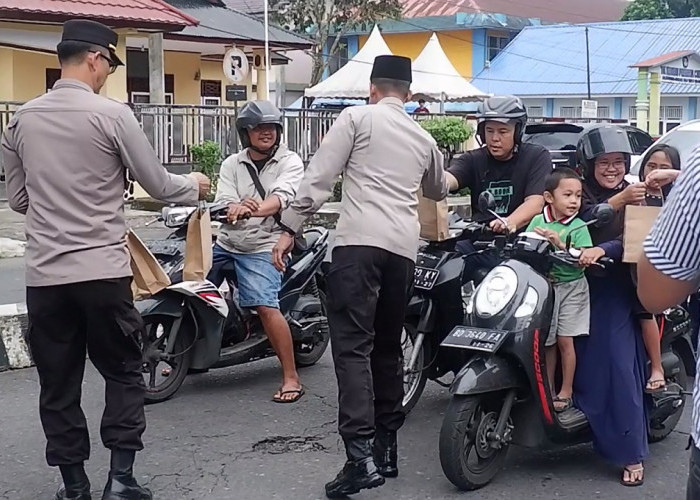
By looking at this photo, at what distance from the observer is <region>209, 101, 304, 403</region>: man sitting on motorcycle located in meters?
5.73

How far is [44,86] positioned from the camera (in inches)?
803

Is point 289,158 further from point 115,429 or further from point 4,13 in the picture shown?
point 4,13

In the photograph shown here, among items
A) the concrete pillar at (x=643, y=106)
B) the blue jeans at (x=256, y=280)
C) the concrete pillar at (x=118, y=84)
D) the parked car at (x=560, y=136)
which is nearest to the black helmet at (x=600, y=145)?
the blue jeans at (x=256, y=280)

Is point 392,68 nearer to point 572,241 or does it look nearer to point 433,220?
point 433,220

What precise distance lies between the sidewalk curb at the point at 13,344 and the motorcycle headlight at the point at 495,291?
355 centimetres

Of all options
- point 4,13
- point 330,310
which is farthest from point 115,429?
point 4,13

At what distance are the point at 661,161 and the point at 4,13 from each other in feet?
44.3

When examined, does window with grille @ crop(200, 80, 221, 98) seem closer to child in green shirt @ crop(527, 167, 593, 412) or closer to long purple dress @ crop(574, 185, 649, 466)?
child in green shirt @ crop(527, 167, 593, 412)

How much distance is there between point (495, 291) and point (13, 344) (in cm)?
371

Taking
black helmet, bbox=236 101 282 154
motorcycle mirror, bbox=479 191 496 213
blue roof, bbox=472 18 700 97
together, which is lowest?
motorcycle mirror, bbox=479 191 496 213

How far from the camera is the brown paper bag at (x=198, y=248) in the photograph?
5125 mm

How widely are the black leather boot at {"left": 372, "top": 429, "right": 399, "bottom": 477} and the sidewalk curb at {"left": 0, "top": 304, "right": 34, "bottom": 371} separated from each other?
3.12m

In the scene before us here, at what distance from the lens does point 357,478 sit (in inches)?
165

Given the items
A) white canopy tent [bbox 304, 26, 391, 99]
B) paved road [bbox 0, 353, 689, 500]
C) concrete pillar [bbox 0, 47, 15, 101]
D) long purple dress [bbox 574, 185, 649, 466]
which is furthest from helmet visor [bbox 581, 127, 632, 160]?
white canopy tent [bbox 304, 26, 391, 99]
